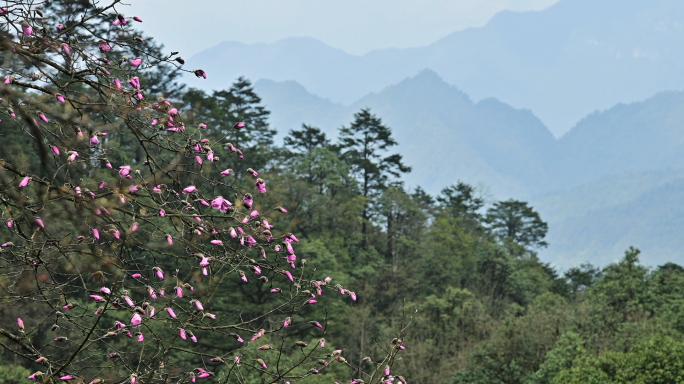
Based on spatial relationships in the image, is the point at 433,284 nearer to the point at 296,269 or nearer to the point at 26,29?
the point at 296,269

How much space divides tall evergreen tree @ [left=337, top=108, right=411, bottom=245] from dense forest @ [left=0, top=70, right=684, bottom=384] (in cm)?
8

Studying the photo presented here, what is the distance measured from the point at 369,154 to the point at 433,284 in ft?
29.9

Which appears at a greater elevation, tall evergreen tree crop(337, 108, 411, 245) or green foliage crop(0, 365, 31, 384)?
tall evergreen tree crop(337, 108, 411, 245)

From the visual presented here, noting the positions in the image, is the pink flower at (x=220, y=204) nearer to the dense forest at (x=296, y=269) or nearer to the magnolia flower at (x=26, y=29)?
the dense forest at (x=296, y=269)

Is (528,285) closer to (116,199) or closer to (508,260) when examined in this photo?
(508,260)

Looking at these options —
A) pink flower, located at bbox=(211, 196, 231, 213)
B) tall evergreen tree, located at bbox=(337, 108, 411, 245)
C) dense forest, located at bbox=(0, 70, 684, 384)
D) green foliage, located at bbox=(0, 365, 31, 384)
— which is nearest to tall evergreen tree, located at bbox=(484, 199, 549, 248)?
dense forest, located at bbox=(0, 70, 684, 384)

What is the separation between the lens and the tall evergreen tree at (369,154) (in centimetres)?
3469

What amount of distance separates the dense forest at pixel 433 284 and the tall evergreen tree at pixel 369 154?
0.08 meters

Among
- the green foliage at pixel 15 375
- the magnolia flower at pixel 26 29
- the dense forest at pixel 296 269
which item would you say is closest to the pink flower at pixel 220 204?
the dense forest at pixel 296 269

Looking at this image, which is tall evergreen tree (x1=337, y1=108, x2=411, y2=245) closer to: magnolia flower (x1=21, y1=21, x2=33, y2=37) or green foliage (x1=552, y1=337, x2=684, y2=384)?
green foliage (x1=552, y1=337, x2=684, y2=384)

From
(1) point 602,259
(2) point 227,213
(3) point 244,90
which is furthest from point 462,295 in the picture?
(1) point 602,259

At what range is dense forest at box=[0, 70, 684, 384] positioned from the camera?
46.4ft

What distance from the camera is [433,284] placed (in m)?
30.7

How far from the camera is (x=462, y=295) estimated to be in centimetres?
2373
